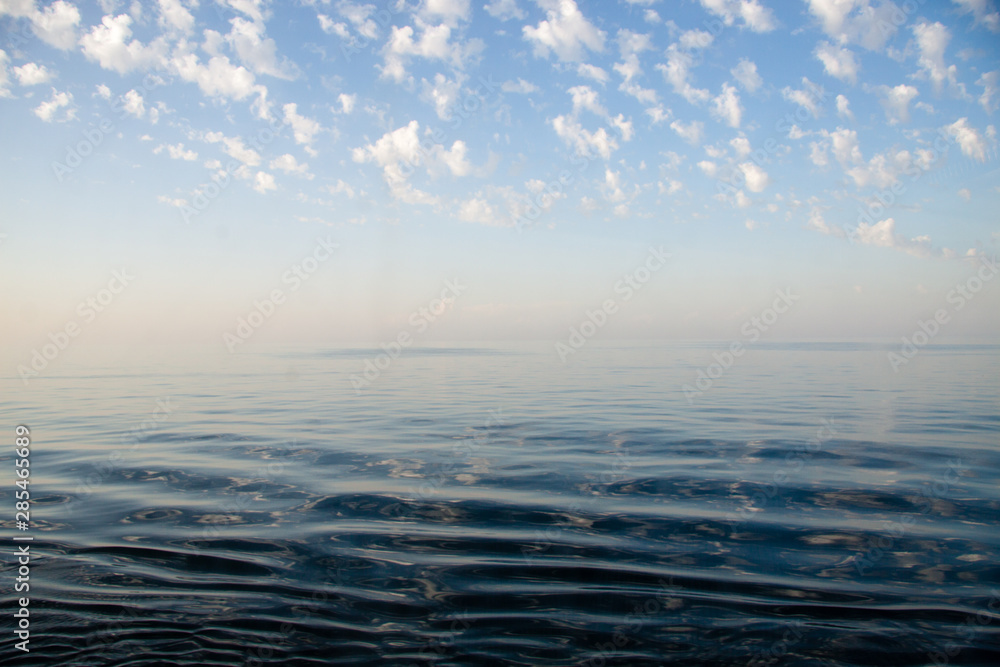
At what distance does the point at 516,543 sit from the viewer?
6957 mm

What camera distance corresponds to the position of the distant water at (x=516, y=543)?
4730 mm

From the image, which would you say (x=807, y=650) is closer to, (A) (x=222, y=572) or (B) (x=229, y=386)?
(A) (x=222, y=572)

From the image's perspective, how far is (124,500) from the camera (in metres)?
8.87

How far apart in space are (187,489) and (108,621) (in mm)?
4911

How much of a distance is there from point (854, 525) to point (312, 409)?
16564 mm

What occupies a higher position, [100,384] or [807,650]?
[100,384]

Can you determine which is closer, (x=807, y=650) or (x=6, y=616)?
(x=807, y=650)

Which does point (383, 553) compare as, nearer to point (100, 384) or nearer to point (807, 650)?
point (807, 650)

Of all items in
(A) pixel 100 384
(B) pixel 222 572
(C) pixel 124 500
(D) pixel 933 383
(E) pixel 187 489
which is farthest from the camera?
(A) pixel 100 384

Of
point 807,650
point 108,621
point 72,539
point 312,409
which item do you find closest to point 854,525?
point 807,650

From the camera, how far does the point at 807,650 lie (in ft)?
15.1

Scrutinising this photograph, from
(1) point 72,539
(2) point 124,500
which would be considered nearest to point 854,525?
(1) point 72,539

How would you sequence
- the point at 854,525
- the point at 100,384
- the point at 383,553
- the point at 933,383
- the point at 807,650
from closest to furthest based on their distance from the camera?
the point at 807,650, the point at 383,553, the point at 854,525, the point at 933,383, the point at 100,384

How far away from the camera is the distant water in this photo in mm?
4730
